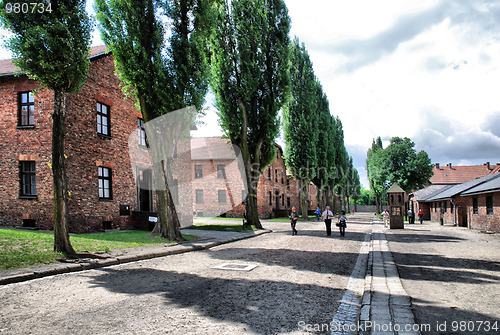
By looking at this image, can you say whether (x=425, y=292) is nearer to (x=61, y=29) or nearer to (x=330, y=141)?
(x=61, y=29)

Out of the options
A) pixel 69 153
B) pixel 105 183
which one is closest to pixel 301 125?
pixel 105 183

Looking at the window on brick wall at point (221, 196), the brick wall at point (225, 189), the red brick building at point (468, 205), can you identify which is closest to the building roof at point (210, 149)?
the brick wall at point (225, 189)

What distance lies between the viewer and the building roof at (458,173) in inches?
3041

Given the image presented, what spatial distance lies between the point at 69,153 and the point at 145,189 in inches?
256

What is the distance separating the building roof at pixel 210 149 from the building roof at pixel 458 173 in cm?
5633

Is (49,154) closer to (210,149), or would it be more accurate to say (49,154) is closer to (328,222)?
(328,222)

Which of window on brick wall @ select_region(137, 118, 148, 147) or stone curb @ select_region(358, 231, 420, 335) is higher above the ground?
window on brick wall @ select_region(137, 118, 148, 147)

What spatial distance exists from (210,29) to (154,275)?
12460mm

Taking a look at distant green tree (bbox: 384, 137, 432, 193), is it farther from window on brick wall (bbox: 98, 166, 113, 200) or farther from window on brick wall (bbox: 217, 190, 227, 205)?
window on brick wall (bbox: 98, 166, 113, 200)

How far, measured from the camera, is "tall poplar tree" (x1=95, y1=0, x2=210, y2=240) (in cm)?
1403

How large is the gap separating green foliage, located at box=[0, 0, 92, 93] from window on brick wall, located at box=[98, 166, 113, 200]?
890 centimetres

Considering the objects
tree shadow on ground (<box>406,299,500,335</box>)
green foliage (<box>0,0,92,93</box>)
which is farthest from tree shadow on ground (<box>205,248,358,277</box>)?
green foliage (<box>0,0,92,93</box>)

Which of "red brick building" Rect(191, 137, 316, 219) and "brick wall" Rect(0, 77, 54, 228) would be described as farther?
"red brick building" Rect(191, 137, 316, 219)

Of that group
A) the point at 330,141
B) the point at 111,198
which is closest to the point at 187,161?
the point at 111,198
